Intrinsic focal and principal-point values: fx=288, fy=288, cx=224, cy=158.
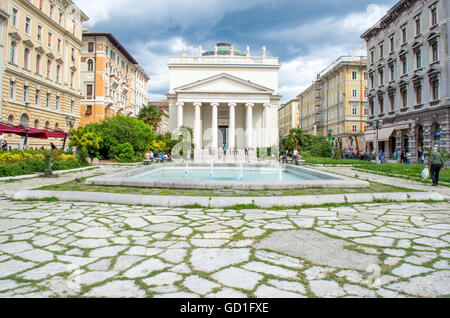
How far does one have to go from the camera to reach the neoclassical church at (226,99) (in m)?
41.9

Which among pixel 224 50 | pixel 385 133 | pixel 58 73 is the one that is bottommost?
pixel 385 133

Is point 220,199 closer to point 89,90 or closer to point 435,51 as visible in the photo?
point 435,51

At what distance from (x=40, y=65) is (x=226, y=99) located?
22.9 metres

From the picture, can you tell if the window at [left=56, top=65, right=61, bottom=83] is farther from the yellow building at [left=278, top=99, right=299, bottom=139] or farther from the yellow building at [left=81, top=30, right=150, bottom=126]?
the yellow building at [left=278, top=99, right=299, bottom=139]

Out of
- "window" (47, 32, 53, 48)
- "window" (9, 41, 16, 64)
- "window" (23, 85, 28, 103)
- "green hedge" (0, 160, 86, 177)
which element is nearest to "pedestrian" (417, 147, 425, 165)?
"green hedge" (0, 160, 86, 177)

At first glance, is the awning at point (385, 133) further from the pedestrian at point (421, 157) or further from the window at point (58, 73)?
the window at point (58, 73)

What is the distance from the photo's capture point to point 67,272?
259cm

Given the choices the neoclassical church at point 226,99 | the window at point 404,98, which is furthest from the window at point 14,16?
the window at point 404,98

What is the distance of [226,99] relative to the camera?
1657 inches

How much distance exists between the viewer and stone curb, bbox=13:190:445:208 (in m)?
5.73

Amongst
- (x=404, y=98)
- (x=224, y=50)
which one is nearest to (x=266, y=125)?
(x=404, y=98)

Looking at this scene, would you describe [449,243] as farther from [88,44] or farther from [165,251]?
[88,44]

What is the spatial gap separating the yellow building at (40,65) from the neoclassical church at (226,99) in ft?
46.0

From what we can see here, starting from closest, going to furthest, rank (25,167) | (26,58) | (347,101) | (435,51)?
1. (25,167)
2. (435,51)
3. (26,58)
4. (347,101)
